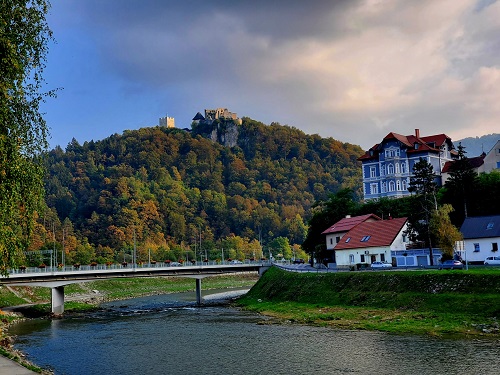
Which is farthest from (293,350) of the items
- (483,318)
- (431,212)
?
(431,212)

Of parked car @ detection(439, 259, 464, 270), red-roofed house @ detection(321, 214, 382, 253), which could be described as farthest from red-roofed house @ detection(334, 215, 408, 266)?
parked car @ detection(439, 259, 464, 270)

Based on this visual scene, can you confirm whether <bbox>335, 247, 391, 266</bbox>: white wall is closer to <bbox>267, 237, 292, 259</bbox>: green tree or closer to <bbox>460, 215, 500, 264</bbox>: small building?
<bbox>460, 215, 500, 264</bbox>: small building

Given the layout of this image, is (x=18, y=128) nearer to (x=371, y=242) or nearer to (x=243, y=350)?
(x=243, y=350)

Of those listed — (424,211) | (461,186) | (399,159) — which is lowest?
(424,211)

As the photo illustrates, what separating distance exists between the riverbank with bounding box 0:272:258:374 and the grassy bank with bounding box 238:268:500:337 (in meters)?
30.5

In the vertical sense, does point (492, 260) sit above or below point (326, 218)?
below

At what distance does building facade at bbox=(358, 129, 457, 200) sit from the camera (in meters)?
112

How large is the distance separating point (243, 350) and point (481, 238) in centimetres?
3796

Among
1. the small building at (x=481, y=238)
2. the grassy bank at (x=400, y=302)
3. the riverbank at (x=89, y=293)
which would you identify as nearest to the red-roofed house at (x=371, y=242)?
the small building at (x=481, y=238)

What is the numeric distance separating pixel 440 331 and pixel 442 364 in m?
10.2

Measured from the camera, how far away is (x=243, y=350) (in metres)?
38.2

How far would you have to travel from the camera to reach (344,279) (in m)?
62.4

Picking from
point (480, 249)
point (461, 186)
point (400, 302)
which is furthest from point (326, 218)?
point (400, 302)

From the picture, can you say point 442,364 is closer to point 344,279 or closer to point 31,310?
point 344,279
